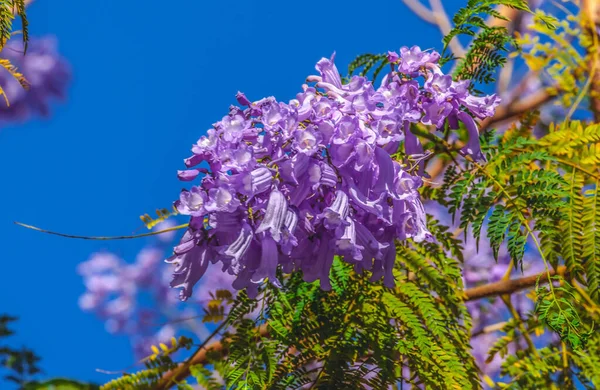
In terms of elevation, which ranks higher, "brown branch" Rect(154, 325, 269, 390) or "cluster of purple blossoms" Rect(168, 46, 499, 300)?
"brown branch" Rect(154, 325, 269, 390)

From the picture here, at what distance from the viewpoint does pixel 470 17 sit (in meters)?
0.93

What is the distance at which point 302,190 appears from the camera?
0.70m

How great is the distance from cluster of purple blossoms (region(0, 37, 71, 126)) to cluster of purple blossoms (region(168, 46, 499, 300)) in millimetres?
3661

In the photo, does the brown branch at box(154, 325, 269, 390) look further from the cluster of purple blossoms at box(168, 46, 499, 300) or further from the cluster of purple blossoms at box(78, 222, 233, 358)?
the cluster of purple blossoms at box(78, 222, 233, 358)

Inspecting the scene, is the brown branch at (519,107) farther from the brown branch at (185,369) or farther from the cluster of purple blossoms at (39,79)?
the cluster of purple blossoms at (39,79)

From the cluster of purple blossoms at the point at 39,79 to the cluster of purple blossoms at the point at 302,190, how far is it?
366 cm

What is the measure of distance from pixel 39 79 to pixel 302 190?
3992 mm

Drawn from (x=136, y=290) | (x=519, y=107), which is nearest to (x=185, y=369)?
(x=519, y=107)

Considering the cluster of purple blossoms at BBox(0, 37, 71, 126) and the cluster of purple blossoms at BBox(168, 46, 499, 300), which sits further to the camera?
the cluster of purple blossoms at BBox(0, 37, 71, 126)

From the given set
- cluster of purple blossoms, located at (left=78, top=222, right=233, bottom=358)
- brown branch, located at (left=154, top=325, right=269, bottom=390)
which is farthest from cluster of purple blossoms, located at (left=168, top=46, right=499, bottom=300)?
cluster of purple blossoms, located at (left=78, top=222, right=233, bottom=358)

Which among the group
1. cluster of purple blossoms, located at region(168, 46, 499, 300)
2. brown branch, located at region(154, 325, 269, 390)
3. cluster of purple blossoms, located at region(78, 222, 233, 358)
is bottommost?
cluster of purple blossoms, located at region(168, 46, 499, 300)

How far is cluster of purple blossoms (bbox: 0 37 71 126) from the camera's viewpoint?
4.05 meters

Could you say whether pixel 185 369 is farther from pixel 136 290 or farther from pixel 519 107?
pixel 136 290

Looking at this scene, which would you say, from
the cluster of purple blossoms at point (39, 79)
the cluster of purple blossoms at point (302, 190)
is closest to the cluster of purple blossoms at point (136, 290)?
the cluster of purple blossoms at point (39, 79)
